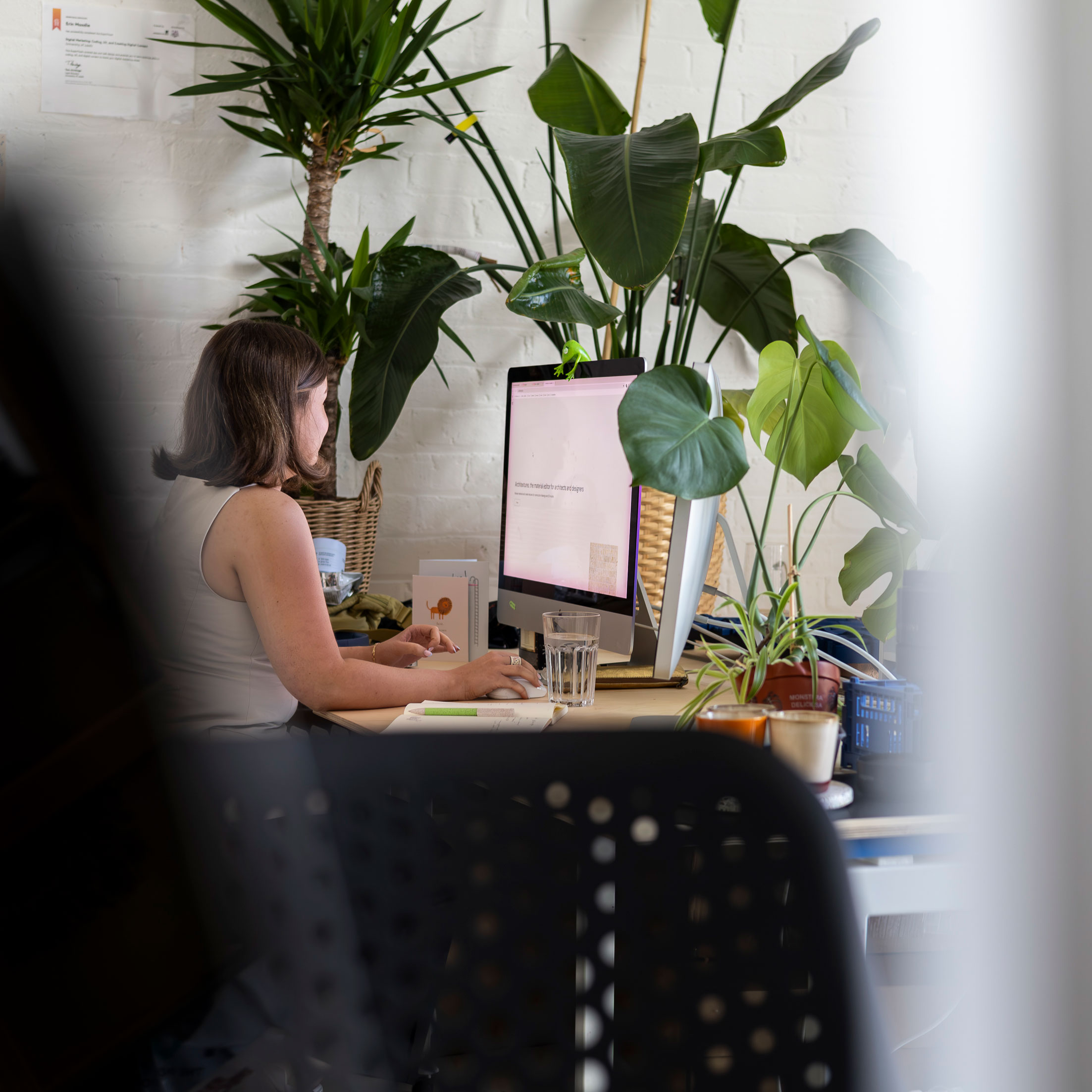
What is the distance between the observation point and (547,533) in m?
1.63

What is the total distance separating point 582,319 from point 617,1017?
1.38m

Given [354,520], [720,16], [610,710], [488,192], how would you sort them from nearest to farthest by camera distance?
[610,710], [720,16], [354,520], [488,192]

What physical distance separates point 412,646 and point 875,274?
3.84 feet

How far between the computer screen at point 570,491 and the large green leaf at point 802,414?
0.20 m

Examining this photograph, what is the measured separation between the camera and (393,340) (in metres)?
2.00


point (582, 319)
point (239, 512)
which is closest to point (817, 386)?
point (582, 319)

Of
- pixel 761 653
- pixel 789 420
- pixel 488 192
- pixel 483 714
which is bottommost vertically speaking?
pixel 483 714

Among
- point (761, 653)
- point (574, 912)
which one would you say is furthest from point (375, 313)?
point (574, 912)

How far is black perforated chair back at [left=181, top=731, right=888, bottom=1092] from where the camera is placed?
0.71ft

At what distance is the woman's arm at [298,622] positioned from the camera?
1.34 metres

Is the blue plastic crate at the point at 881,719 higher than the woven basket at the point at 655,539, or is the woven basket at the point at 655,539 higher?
the woven basket at the point at 655,539

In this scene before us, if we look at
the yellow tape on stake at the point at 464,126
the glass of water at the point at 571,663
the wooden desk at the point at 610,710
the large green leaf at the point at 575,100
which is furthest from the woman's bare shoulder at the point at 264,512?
the yellow tape on stake at the point at 464,126

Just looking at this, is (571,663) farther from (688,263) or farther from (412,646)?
(688,263)

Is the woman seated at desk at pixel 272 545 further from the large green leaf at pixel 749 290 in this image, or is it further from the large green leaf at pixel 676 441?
the large green leaf at pixel 749 290
